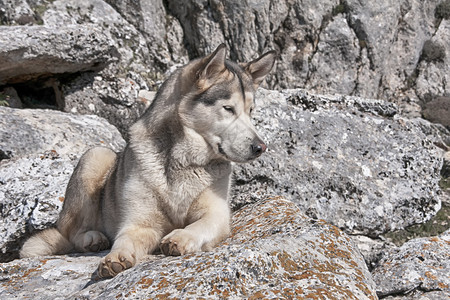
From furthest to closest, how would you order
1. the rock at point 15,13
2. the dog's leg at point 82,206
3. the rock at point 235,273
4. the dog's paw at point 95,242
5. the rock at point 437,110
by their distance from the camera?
the rock at point 437,110, the rock at point 15,13, the dog's leg at point 82,206, the dog's paw at point 95,242, the rock at point 235,273

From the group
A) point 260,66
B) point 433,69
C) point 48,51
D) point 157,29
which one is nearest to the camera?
point 260,66

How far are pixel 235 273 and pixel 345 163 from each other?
5.38 m

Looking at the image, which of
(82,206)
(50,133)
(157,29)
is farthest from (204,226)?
(157,29)

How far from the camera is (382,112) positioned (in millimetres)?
9273

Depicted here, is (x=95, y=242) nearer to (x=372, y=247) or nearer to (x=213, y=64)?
(x=213, y=64)

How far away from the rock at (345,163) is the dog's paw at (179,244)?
10.2 ft

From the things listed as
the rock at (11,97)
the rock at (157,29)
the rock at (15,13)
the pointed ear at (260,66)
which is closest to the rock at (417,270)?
the pointed ear at (260,66)

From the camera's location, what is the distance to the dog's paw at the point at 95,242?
5.65 metres

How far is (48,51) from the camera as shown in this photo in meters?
11.6

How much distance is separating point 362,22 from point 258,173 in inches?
693

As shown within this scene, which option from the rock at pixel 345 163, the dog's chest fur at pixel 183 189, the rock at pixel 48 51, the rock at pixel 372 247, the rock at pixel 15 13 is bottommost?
the rock at pixel 372 247

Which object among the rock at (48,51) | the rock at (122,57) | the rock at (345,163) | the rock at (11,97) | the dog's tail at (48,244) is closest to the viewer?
the dog's tail at (48,244)

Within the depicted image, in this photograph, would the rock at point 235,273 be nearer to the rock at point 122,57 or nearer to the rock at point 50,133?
the rock at point 50,133

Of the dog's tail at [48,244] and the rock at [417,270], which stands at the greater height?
the dog's tail at [48,244]
